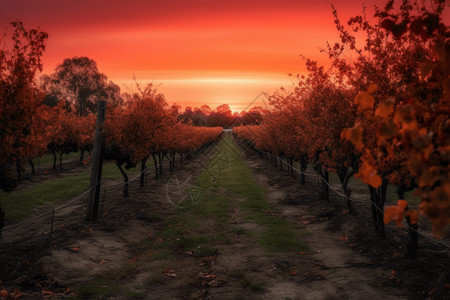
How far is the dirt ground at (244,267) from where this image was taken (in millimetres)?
8070

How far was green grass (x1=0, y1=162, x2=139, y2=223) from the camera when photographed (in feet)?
56.9

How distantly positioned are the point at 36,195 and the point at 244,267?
16.3 meters

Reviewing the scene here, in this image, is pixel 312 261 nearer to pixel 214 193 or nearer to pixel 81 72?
pixel 214 193

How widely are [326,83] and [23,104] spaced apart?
35.2 feet

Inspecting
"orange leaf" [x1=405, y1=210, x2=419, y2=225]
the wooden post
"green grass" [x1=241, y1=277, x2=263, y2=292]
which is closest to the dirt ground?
"green grass" [x1=241, y1=277, x2=263, y2=292]

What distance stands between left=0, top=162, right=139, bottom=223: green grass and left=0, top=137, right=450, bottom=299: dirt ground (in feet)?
15.2

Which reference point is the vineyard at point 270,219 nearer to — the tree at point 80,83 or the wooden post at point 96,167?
the wooden post at point 96,167

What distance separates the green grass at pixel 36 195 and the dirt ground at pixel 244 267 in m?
4.64

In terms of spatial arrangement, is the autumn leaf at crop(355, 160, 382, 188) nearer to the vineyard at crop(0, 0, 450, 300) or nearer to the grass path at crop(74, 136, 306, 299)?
the vineyard at crop(0, 0, 450, 300)

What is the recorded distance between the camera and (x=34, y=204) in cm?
1905

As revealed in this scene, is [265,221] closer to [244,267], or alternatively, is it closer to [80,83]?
[244,267]

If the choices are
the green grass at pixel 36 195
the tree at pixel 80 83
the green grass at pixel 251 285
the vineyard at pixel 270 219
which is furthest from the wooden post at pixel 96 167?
the tree at pixel 80 83

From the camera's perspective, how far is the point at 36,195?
21172 mm

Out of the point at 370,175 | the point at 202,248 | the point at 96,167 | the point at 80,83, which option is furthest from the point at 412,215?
the point at 80,83
